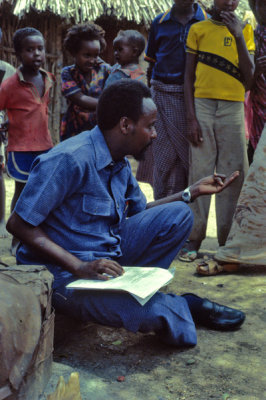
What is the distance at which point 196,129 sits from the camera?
3920 mm

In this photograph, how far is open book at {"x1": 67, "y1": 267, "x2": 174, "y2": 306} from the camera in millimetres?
2139

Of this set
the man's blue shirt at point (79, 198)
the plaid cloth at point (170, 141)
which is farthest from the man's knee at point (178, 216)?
the plaid cloth at point (170, 141)

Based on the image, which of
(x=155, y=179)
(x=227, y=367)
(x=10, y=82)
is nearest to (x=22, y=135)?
(x=10, y=82)

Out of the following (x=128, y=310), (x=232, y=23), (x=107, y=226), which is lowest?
(x=128, y=310)

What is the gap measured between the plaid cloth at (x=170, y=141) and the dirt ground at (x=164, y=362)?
4.83ft

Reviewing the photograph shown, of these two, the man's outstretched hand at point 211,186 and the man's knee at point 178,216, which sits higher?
the man's outstretched hand at point 211,186

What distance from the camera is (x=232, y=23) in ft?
11.8

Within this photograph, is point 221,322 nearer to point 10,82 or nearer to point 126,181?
point 126,181

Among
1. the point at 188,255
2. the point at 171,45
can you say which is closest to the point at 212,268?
the point at 188,255

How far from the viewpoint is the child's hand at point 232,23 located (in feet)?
11.8

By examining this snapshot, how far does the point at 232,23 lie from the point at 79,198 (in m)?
1.94

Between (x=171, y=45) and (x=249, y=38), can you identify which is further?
(x=171, y=45)

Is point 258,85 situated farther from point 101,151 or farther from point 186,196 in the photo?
point 101,151

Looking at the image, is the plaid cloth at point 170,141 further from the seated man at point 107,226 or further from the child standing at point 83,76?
the seated man at point 107,226
